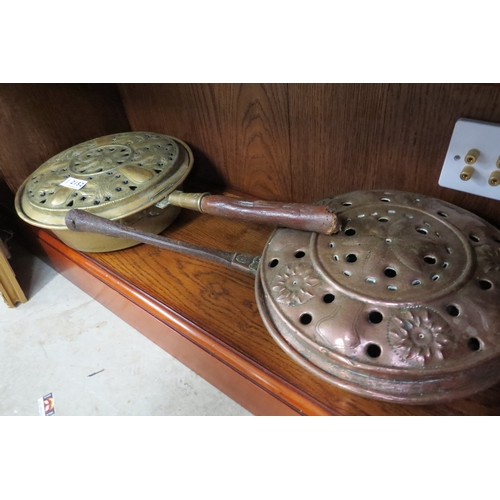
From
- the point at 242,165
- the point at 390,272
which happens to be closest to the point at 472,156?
the point at 390,272

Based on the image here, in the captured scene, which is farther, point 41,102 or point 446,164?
point 41,102

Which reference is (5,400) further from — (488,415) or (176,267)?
(488,415)

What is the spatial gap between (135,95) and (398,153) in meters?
0.81

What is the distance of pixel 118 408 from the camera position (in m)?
0.91

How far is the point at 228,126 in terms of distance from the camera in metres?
1.05

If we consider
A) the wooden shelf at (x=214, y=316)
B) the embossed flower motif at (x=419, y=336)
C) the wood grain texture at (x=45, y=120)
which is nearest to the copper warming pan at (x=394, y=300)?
the embossed flower motif at (x=419, y=336)

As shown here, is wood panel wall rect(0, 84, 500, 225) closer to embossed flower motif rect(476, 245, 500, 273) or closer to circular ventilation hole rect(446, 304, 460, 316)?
embossed flower motif rect(476, 245, 500, 273)

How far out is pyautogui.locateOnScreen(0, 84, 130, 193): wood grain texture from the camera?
3.51 ft

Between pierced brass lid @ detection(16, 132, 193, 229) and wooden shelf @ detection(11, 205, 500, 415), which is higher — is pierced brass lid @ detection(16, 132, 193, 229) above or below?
above

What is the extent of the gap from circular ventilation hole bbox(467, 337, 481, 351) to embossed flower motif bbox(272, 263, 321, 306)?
0.22m

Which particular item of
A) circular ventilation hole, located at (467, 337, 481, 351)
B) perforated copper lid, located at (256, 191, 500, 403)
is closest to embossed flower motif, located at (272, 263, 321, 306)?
perforated copper lid, located at (256, 191, 500, 403)

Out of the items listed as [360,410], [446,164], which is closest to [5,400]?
[360,410]

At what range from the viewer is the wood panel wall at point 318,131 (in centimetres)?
75

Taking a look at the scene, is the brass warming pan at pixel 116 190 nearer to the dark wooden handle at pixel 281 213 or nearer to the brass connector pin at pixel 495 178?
the dark wooden handle at pixel 281 213
